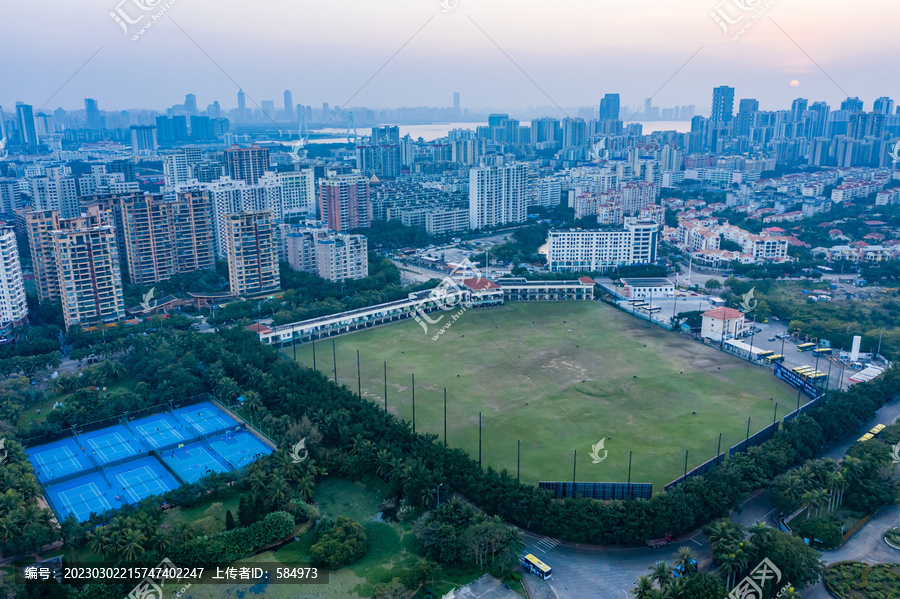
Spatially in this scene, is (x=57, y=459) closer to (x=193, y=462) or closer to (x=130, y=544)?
(x=193, y=462)

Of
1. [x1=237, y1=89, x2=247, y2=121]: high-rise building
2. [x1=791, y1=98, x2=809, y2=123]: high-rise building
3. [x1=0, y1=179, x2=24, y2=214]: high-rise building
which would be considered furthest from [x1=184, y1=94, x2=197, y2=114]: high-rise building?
[x1=791, y1=98, x2=809, y2=123]: high-rise building

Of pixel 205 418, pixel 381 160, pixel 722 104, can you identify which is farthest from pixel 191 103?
pixel 205 418

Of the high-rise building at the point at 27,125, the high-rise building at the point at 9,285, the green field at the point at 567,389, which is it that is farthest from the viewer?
the high-rise building at the point at 27,125

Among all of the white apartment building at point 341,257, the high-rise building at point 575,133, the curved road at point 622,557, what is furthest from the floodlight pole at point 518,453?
the high-rise building at point 575,133

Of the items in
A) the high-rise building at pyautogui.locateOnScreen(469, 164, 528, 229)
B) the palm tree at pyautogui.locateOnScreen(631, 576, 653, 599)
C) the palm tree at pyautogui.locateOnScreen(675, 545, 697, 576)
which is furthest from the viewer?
the high-rise building at pyautogui.locateOnScreen(469, 164, 528, 229)

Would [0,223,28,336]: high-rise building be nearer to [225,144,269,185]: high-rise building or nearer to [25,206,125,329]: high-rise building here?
[25,206,125,329]: high-rise building

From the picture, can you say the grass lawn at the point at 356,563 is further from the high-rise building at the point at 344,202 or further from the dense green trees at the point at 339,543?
the high-rise building at the point at 344,202

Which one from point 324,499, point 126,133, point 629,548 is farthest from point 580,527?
point 126,133
